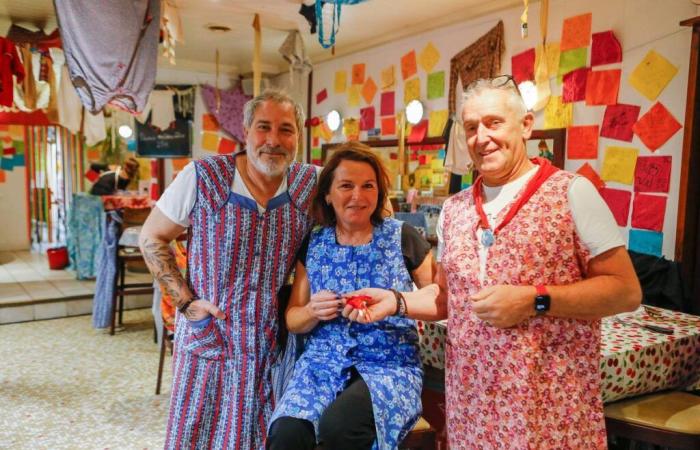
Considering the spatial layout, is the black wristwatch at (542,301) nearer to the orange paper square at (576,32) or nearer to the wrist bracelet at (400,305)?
the wrist bracelet at (400,305)

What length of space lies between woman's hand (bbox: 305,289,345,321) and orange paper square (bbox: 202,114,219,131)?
22.2 ft

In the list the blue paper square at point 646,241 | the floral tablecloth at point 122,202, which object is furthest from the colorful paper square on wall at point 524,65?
the floral tablecloth at point 122,202

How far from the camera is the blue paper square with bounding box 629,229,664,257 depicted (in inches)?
137

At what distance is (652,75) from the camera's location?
3506 millimetres

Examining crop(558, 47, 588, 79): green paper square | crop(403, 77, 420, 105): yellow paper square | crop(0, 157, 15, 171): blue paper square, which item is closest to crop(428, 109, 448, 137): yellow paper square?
crop(403, 77, 420, 105): yellow paper square

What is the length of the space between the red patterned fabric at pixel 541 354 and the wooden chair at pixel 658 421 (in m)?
0.52

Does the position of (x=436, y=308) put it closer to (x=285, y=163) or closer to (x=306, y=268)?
(x=306, y=268)

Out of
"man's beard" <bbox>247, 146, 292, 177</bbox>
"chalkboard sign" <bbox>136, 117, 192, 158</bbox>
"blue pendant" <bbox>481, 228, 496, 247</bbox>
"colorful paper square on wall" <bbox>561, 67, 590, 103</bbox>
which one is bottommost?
"blue pendant" <bbox>481, 228, 496, 247</bbox>

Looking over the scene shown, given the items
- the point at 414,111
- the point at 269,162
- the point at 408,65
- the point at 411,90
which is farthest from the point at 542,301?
the point at 408,65

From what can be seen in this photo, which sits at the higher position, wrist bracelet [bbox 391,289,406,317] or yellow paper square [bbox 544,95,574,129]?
yellow paper square [bbox 544,95,574,129]

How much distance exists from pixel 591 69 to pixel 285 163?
9.46ft

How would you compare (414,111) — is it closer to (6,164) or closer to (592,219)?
(592,219)

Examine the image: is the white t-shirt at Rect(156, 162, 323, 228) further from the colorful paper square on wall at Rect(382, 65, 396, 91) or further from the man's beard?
the colorful paper square on wall at Rect(382, 65, 396, 91)

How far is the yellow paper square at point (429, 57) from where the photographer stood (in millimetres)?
5281
